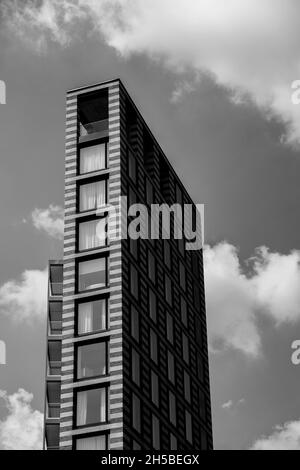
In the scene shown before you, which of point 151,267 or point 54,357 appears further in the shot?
point 54,357

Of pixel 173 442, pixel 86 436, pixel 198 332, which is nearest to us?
pixel 86 436

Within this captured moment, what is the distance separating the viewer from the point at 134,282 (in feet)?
256

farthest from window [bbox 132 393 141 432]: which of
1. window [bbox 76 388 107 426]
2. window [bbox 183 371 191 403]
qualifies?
window [bbox 183 371 191 403]

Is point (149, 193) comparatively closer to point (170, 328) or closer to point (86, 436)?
point (170, 328)

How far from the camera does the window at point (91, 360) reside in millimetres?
71125

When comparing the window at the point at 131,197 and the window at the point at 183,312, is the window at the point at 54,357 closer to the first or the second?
the window at the point at 183,312

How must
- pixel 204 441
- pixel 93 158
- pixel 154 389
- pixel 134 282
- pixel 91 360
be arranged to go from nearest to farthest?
pixel 91 360
pixel 154 389
pixel 134 282
pixel 93 158
pixel 204 441

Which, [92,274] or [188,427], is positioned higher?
[92,274]

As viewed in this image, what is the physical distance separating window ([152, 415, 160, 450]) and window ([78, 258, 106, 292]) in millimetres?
11004

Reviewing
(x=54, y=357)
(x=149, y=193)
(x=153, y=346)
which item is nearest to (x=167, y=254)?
(x=149, y=193)

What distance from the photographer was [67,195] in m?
80.9

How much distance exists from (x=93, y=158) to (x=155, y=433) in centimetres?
2353

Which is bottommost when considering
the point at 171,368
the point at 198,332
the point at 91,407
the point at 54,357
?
the point at 91,407

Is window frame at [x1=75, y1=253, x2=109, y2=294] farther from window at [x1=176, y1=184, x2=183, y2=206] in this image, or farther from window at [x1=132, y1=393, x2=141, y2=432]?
window at [x1=176, y1=184, x2=183, y2=206]
